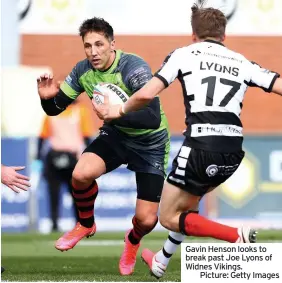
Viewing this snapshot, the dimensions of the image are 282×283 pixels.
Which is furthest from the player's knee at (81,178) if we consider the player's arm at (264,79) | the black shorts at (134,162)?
the player's arm at (264,79)

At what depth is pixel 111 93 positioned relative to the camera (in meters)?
9.64

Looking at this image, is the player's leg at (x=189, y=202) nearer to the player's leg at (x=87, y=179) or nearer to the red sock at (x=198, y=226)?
the red sock at (x=198, y=226)

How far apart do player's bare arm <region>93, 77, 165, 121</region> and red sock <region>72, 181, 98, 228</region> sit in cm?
157

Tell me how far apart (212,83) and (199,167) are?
0.66 m

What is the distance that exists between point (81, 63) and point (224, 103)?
6.52 ft

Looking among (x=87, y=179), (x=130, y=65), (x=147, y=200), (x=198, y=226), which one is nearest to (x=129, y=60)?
(x=130, y=65)

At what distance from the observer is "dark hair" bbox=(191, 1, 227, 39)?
8.59 metres

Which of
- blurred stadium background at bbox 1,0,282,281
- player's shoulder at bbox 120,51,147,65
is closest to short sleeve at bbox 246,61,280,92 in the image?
player's shoulder at bbox 120,51,147,65

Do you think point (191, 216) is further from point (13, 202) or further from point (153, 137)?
point (13, 202)

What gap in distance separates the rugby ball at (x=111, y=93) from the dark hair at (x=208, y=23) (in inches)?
46.7

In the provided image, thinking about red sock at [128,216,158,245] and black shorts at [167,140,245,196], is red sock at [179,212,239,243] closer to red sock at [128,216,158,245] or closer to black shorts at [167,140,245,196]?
black shorts at [167,140,245,196]

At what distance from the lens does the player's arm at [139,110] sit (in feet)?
31.1

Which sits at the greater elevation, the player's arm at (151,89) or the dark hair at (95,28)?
the dark hair at (95,28)

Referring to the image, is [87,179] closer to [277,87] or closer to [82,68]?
[82,68]
